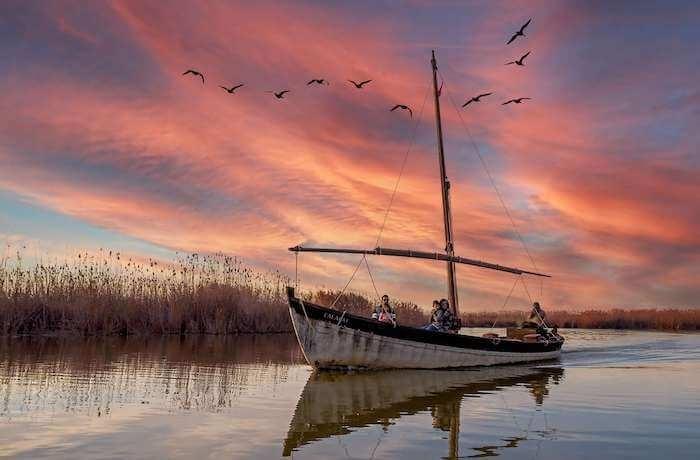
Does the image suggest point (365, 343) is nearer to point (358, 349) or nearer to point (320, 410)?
point (358, 349)

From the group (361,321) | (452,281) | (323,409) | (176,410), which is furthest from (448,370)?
(176,410)

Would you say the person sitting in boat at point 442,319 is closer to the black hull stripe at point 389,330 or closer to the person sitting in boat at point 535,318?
the black hull stripe at point 389,330

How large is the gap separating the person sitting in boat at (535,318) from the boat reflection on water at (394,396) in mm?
6721

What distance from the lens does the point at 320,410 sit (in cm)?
1281

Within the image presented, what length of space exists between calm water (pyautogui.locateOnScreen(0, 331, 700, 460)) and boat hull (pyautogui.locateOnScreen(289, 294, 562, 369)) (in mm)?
619

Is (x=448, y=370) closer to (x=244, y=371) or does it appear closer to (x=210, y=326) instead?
(x=244, y=371)

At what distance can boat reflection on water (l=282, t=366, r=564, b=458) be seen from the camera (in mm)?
10531

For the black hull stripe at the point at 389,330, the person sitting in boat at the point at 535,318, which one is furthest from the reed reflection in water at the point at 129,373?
the person sitting in boat at the point at 535,318

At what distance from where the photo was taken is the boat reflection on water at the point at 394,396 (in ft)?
34.6

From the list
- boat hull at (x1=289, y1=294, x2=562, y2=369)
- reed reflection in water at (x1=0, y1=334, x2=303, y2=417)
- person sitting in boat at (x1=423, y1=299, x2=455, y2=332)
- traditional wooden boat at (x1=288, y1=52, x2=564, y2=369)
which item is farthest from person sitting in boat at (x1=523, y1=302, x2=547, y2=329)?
reed reflection in water at (x1=0, y1=334, x2=303, y2=417)

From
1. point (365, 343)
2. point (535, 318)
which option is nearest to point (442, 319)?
point (365, 343)

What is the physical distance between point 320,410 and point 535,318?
20.6m

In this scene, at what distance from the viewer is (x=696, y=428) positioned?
11.2 m

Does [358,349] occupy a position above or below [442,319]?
below
